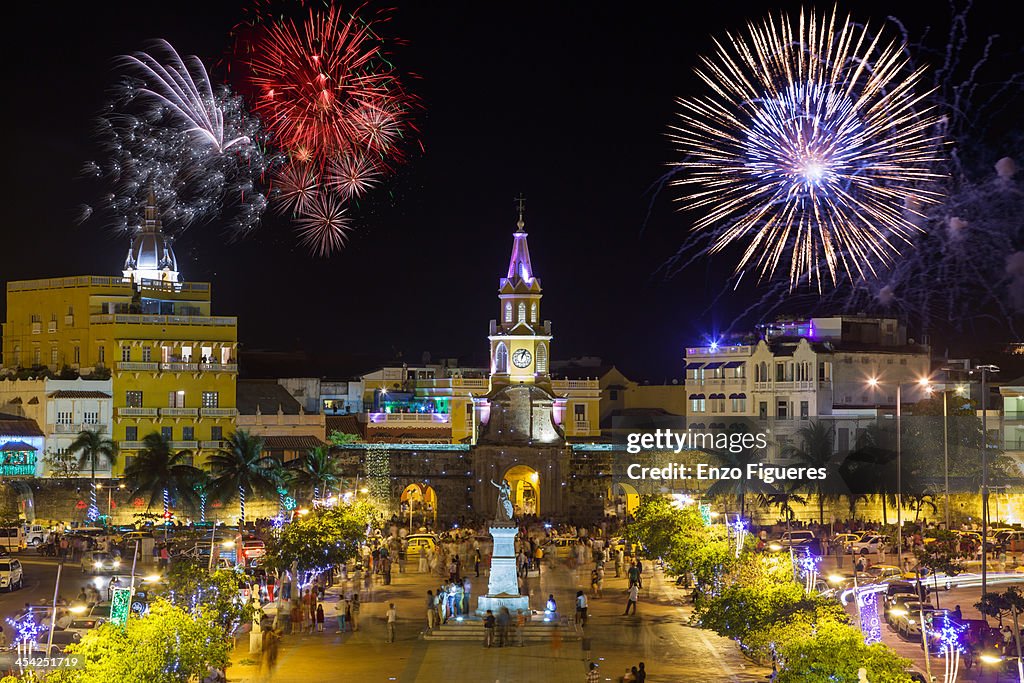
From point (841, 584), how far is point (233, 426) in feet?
144

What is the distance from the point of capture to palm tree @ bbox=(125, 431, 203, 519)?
82.3 m

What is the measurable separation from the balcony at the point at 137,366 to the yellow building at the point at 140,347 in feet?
0.16

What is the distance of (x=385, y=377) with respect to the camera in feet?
385

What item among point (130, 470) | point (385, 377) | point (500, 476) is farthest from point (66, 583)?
point (385, 377)

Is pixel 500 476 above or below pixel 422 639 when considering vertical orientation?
above

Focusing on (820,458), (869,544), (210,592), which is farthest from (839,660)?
(820,458)

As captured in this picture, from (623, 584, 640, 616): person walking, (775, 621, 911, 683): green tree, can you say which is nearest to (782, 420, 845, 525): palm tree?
(623, 584, 640, 616): person walking

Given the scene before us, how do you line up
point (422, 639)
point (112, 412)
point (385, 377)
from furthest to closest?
point (385, 377), point (112, 412), point (422, 639)

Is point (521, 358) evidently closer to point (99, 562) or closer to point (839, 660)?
point (99, 562)

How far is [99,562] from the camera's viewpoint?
62156 millimetres

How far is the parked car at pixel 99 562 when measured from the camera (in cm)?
6144

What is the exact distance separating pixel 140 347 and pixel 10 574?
112 feet

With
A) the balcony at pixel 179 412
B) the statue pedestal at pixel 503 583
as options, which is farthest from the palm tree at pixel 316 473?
the statue pedestal at pixel 503 583

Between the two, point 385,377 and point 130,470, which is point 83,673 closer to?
point 130,470
